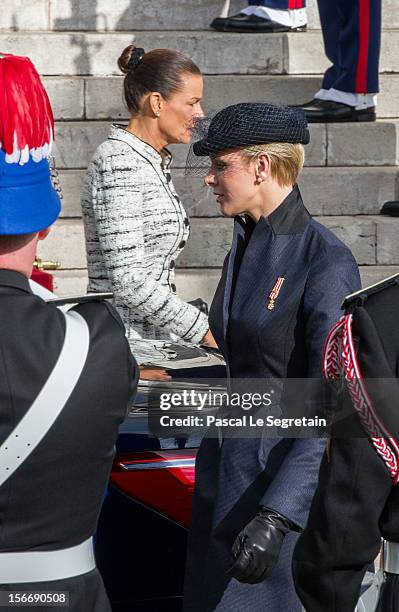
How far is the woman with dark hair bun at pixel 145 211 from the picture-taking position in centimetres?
443

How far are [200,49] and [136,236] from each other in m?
3.80

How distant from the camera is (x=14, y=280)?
7.22 feet

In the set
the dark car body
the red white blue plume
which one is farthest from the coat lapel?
the red white blue plume

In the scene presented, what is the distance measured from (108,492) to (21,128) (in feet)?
5.49

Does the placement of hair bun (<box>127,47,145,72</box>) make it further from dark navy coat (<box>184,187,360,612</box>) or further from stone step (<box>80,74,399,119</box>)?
stone step (<box>80,74,399,119</box>)

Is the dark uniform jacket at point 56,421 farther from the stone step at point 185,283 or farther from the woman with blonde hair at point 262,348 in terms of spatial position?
the stone step at point 185,283

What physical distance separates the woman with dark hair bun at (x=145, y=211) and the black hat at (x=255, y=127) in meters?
1.02

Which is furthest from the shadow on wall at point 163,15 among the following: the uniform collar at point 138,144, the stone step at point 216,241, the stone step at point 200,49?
the uniform collar at point 138,144

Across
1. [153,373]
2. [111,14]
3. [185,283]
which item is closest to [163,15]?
[111,14]

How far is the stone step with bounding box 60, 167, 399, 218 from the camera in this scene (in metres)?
7.24

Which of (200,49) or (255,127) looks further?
(200,49)

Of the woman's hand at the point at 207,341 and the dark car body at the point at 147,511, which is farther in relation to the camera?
the woman's hand at the point at 207,341

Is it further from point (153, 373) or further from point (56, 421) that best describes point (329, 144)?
point (56, 421)

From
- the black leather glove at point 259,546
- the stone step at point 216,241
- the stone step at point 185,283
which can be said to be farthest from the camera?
the stone step at point 216,241
